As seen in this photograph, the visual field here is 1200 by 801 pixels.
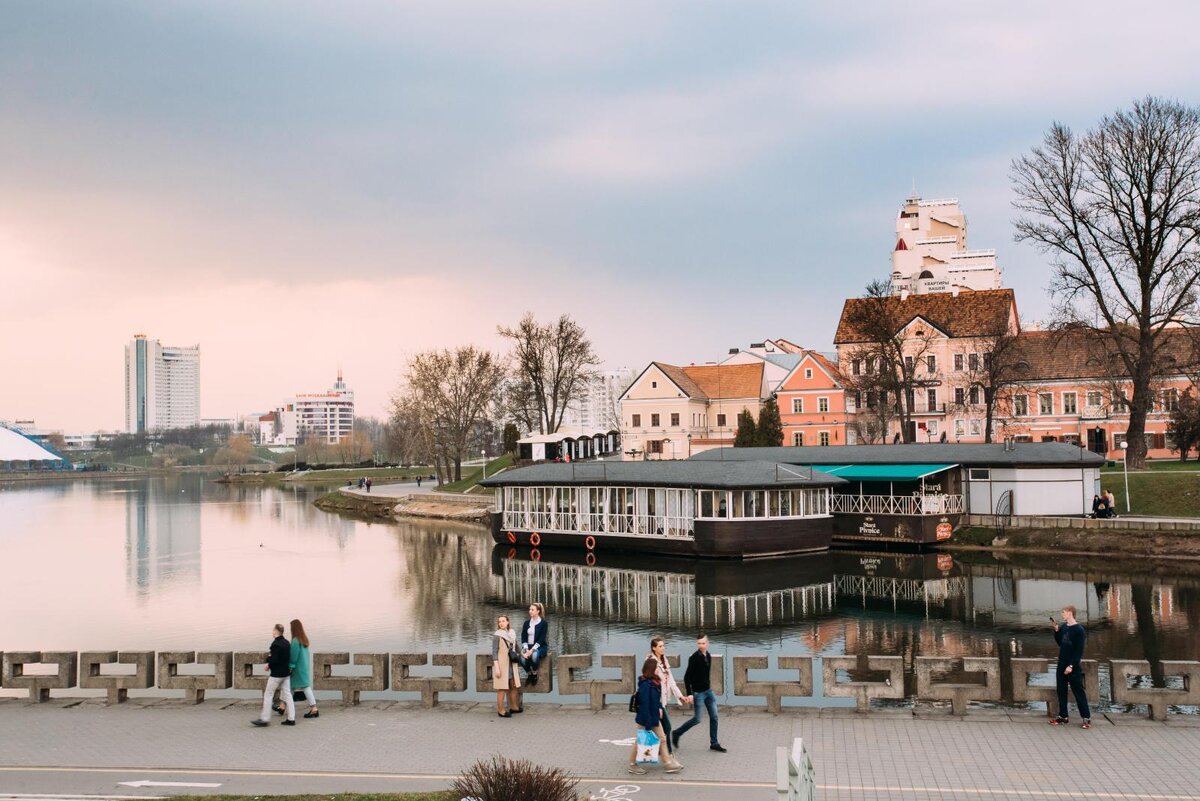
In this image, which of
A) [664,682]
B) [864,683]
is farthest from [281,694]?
[864,683]

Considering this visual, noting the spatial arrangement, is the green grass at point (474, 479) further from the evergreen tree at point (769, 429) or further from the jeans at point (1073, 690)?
the jeans at point (1073, 690)

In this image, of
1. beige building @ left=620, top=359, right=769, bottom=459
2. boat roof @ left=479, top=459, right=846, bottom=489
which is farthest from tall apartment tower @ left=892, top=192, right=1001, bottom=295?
boat roof @ left=479, top=459, right=846, bottom=489

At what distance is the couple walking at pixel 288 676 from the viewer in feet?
51.7

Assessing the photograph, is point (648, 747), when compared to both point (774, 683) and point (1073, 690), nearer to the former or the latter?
point (774, 683)

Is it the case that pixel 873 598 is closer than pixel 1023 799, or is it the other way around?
pixel 1023 799

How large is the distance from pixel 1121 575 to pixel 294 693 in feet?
106

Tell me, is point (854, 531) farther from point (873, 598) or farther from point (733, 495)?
point (873, 598)

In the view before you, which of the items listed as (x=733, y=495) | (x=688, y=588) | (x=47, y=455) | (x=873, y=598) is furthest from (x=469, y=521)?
(x=47, y=455)

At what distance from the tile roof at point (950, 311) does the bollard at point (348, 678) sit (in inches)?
2472

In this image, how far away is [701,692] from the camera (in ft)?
47.1

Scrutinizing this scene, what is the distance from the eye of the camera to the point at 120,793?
1238 centimetres

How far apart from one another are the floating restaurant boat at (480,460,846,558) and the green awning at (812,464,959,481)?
101 inches

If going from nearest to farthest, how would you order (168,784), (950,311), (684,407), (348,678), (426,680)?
(168,784) < (426,680) < (348,678) < (950,311) < (684,407)

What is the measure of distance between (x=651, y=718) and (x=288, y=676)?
20.6 ft
